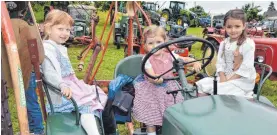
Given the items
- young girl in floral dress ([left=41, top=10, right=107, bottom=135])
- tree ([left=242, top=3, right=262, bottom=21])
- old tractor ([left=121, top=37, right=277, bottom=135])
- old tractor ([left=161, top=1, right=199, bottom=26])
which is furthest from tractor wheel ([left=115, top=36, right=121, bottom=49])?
tree ([left=242, top=3, right=262, bottom=21])

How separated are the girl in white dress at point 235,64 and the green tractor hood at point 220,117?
92 centimetres

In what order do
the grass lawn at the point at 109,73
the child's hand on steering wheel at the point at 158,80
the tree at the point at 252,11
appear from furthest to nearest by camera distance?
the tree at the point at 252,11 < the grass lawn at the point at 109,73 < the child's hand on steering wheel at the point at 158,80

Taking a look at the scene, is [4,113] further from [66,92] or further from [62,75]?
[62,75]

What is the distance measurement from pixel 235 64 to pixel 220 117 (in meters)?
1.57

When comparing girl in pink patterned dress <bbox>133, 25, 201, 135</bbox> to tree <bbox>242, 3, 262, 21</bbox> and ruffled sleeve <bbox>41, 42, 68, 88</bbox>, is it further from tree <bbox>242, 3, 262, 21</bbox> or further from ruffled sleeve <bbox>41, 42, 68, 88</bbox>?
tree <bbox>242, 3, 262, 21</bbox>

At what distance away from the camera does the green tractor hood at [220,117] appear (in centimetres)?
175

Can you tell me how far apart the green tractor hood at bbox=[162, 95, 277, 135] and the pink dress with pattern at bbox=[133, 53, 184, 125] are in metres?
0.56

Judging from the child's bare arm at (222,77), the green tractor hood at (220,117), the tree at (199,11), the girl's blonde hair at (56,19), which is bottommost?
the child's bare arm at (222,77)

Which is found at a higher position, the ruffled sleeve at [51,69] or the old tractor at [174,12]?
the old tractor at [174,12]

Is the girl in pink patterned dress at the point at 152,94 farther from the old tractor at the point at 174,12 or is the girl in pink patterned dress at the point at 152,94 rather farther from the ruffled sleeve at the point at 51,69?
the old tractor at the point at 174,12

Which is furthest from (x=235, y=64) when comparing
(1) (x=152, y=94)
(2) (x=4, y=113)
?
(2) (x=4, y=113)

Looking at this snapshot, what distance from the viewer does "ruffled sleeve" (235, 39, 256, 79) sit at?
3137 mm

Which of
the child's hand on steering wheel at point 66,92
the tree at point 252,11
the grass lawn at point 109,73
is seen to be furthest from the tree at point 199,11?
the child's hand on steering wheel at point 66,92

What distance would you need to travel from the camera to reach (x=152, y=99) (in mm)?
2756
